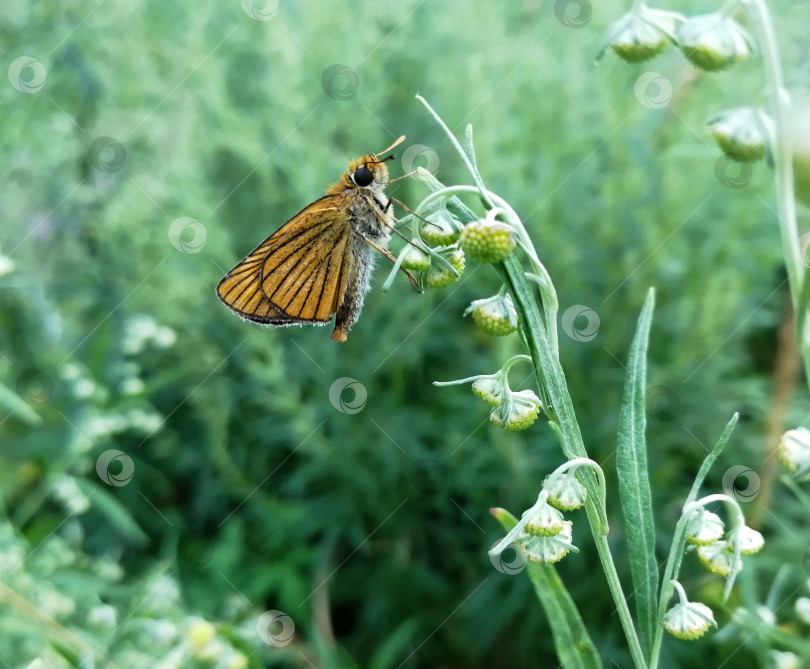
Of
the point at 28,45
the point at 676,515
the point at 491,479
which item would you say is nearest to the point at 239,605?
the point at 491,479

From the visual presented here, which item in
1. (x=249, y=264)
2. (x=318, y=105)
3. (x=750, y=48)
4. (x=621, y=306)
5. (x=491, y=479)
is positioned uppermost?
(x=318, y=105)

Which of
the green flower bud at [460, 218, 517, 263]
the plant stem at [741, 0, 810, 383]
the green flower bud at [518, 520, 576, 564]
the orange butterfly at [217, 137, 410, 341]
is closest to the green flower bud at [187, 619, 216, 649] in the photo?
the orange butterfly at [217, 137, 410, 341]

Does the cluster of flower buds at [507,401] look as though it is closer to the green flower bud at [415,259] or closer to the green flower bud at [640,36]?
the green flower bud at [415,259]

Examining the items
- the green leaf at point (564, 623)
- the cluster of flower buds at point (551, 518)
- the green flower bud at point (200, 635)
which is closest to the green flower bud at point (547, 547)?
the cluster of flower buds at point (551, 518)

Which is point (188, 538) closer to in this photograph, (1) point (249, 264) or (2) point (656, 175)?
(1) point (249, 264)

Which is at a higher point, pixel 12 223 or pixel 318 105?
pixel 318 105

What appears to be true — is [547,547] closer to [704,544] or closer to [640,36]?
[704,544]

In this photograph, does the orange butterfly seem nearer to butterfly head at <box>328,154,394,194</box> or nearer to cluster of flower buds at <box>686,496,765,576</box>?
butterfly head at <box>328,154,394,194</box>
